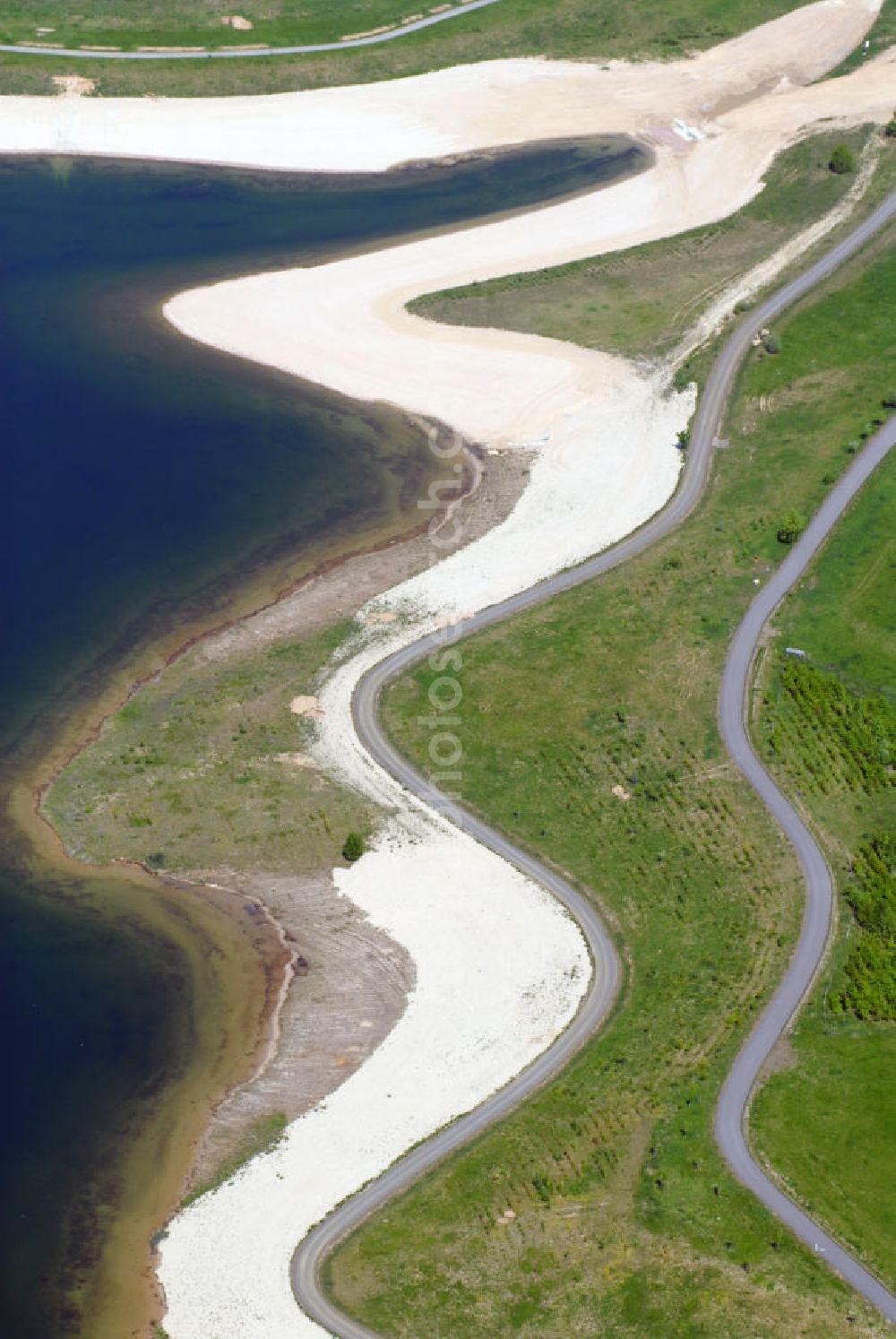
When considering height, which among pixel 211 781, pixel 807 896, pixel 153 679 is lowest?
pixel 807 896

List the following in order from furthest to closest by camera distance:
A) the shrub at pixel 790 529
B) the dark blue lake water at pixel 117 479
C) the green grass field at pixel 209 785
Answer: the shrub at pixel 790 529 < the green grass field at pixel 209 785 < the dark blue lake water at pixel 117 479

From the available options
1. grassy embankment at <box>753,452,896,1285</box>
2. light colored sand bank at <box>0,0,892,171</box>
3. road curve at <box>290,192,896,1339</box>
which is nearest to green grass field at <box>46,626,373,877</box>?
road curve at <box>290,192,896,1339</box>

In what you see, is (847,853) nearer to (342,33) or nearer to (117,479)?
(117,479)

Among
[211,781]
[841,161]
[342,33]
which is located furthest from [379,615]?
[342,33]

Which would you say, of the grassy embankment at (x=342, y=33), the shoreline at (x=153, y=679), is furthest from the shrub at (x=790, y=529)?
the grassy embankment at (x=342, y=33)

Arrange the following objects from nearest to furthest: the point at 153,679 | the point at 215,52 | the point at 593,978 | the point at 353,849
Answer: the point at 593,978 < the point at 353,849 < the point at 153,679 < the point at 215,52

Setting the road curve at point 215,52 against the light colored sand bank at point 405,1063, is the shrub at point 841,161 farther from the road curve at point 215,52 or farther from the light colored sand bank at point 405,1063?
the light colored sand bank at point 405,1063

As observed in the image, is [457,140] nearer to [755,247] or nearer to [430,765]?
[755,247]
